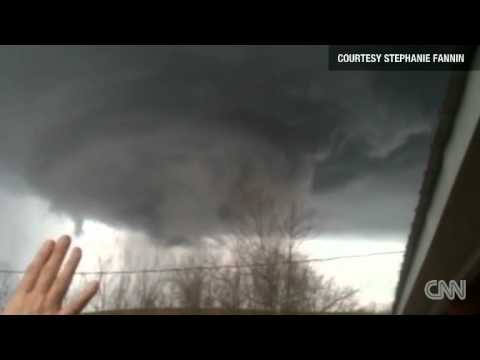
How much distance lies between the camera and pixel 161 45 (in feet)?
11.1

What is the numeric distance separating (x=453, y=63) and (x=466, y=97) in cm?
53

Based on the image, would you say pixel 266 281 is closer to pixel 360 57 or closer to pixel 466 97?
pixel 360 57
